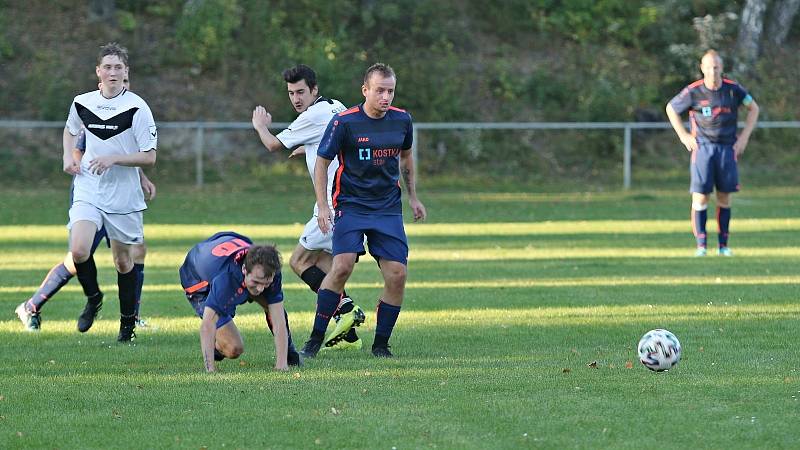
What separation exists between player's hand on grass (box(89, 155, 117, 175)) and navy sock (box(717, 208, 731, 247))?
334 inches

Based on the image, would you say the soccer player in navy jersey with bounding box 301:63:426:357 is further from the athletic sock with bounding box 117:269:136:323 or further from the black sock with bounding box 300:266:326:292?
the athletic sock with bounding box 117:269:136:323

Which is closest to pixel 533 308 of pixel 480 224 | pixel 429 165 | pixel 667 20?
pixel 480 224

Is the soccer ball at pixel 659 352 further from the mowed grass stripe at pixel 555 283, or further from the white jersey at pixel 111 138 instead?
the mowed grass stripe at pixel 555 283

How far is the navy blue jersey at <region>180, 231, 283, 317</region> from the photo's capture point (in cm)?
799

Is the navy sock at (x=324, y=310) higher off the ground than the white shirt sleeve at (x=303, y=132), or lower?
lower

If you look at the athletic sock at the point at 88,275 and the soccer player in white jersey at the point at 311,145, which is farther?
the athletic sock at the point at 88,275

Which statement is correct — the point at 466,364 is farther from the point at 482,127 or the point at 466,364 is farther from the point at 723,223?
the point at 482,127

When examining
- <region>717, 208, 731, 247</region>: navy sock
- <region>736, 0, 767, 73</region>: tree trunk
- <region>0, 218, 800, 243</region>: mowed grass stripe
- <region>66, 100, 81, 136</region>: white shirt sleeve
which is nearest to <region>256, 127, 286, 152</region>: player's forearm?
<region>66, 100, 81, 136</region>: white shirt sleeve

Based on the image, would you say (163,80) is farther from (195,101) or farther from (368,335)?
(368,335)

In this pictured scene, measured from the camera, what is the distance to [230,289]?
26.2 feet

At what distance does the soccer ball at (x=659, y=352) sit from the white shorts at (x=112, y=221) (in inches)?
150

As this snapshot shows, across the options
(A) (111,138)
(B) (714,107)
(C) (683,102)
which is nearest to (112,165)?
(A) (111,138)

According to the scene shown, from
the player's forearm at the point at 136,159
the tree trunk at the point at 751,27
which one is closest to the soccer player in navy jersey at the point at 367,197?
the player's forearm at the point at 136,159

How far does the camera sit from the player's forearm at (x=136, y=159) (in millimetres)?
9484
